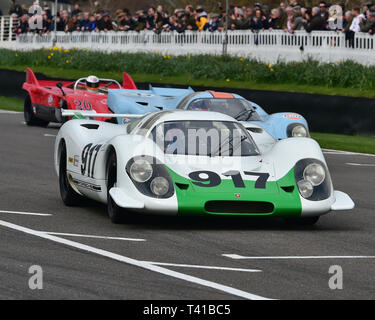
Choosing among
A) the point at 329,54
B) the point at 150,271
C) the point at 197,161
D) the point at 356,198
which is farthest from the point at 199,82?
the point at 150,271

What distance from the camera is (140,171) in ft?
29.2

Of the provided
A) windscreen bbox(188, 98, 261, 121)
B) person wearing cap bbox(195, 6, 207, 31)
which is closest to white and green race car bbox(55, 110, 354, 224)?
windscreen bbox(188, 98, 261, 121)

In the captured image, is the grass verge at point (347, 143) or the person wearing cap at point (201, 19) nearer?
the grass verge at point (347, 143)

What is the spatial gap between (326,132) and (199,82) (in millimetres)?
6495

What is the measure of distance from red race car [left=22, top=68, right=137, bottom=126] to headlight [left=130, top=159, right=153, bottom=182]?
1095cm

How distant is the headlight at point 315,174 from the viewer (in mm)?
9160

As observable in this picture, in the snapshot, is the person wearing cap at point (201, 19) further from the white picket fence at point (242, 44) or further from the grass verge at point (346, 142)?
the grass verge at point (346, 142)

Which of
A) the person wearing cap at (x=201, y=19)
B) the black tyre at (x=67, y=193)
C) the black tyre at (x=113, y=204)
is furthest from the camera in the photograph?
the person wearing cap at (x=201, y=19)

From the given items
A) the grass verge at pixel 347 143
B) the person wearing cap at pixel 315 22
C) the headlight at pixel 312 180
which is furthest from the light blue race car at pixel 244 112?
the person wearing cap at pixel 315 22

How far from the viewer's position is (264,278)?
22.1 feet

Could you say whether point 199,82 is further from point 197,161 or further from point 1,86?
point 197,161

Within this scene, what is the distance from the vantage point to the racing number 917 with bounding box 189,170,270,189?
350 inches

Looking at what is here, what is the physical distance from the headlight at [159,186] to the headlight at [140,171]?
79 millimetres

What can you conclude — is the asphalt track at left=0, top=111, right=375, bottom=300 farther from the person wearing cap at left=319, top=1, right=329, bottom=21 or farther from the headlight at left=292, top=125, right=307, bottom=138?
the person wearing cap at left=319, top=1, right=329, bottom=21
